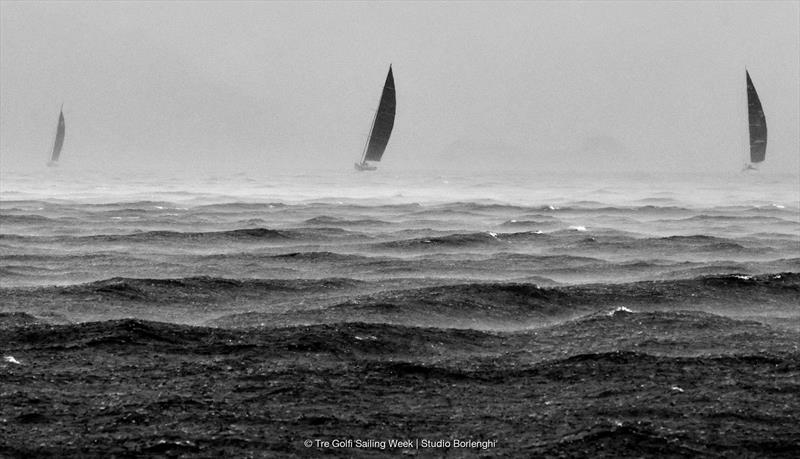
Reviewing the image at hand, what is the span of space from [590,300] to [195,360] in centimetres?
785

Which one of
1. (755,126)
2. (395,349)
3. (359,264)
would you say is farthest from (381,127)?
(395,349)

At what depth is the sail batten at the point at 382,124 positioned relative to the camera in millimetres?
77625

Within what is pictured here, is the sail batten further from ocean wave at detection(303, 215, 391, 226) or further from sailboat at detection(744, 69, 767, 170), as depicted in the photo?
ocean wave at detection(303, 215, 391, 226)

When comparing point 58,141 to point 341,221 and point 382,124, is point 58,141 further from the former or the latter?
point 341,221

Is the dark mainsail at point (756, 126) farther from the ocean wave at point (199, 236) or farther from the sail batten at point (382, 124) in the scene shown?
the ocean wave at point (199, 236)

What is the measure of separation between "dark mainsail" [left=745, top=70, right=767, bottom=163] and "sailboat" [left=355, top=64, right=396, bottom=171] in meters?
28.4

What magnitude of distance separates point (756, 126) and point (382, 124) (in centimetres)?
3185

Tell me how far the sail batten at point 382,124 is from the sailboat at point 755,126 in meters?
28.3

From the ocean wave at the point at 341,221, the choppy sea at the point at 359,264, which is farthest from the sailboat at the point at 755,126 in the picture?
the ocean wave at the point at 341,221

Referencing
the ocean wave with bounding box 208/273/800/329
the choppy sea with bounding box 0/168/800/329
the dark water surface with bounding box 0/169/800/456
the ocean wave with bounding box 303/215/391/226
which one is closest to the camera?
the dark water surface with bounding box 0/169/800/456

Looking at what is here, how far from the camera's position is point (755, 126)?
8662 centimetres

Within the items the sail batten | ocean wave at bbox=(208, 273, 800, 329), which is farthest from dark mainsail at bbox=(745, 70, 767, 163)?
ocean wave at bbox=(208, 273, 800, 329)

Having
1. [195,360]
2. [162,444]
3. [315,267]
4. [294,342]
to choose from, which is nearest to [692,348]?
[294,342]

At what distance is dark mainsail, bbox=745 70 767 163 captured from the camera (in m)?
82.4
